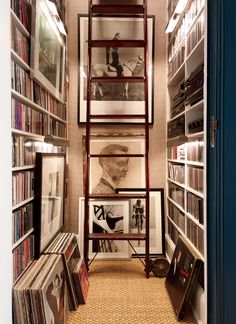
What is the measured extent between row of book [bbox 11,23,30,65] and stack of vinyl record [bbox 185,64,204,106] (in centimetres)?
107

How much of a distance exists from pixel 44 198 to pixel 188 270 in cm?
105

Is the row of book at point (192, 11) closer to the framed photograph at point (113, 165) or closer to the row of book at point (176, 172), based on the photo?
the row of book at point (176, 172)

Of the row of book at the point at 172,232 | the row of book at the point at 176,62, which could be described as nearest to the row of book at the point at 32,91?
the row of book at the point at 176,62

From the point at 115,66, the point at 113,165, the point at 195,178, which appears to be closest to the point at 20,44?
the point at 195,178

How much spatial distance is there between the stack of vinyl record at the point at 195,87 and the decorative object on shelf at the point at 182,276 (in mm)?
1034

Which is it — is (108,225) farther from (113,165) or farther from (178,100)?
(178,100)

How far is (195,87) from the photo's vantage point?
213cm

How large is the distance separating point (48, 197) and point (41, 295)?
755 mm

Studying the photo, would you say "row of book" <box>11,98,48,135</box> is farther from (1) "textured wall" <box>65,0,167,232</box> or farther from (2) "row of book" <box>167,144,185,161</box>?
(2) "row of book" <box>167,144,185,161</box>

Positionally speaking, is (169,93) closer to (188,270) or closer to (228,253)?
(188,270)

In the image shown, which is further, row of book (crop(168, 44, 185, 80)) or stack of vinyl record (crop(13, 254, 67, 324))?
row of book (crop(168, 44, 185, 80))

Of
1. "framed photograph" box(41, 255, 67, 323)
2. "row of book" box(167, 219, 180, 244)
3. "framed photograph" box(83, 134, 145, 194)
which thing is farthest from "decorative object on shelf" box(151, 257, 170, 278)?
"framed photograph" box(41, 255, 67, 323)

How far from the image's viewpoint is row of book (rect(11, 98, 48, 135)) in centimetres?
168
